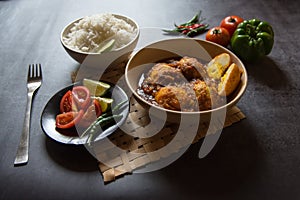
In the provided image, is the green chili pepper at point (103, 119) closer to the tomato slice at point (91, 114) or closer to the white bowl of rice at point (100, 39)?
the tomato slice at point (91, 114)

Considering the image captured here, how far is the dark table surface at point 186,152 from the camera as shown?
3.41 ft

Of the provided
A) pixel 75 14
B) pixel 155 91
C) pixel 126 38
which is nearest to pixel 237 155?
pixel 155 91

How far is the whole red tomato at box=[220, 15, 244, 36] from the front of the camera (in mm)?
1773

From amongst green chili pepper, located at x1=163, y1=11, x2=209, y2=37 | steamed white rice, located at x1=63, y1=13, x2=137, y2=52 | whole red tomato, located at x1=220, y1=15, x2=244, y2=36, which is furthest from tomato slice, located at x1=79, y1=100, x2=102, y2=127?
whole red tomato, located at x1=220, y1=15, x2=244, y2=36

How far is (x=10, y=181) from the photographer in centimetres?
108

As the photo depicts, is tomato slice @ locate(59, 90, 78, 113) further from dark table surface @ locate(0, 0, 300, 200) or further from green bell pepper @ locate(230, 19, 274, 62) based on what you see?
green bell pepper @ locate(230, 19, 274, 62)

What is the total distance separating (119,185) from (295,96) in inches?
34.5

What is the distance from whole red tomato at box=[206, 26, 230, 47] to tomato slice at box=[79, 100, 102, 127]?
0.81 metres

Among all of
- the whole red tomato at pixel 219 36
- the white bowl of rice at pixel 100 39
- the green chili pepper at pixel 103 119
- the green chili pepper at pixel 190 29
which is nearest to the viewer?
the green chili pepper at pixel 103 119

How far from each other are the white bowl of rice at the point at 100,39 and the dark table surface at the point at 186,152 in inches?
6.1

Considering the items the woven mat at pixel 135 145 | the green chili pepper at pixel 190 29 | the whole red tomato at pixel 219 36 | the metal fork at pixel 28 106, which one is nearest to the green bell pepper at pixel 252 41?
the whole red tomato at pixel 219 36

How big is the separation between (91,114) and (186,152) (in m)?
0.40

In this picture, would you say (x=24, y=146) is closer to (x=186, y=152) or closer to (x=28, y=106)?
(x=28, y=106)

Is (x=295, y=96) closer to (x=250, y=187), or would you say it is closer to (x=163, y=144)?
(x=250, y=187)
